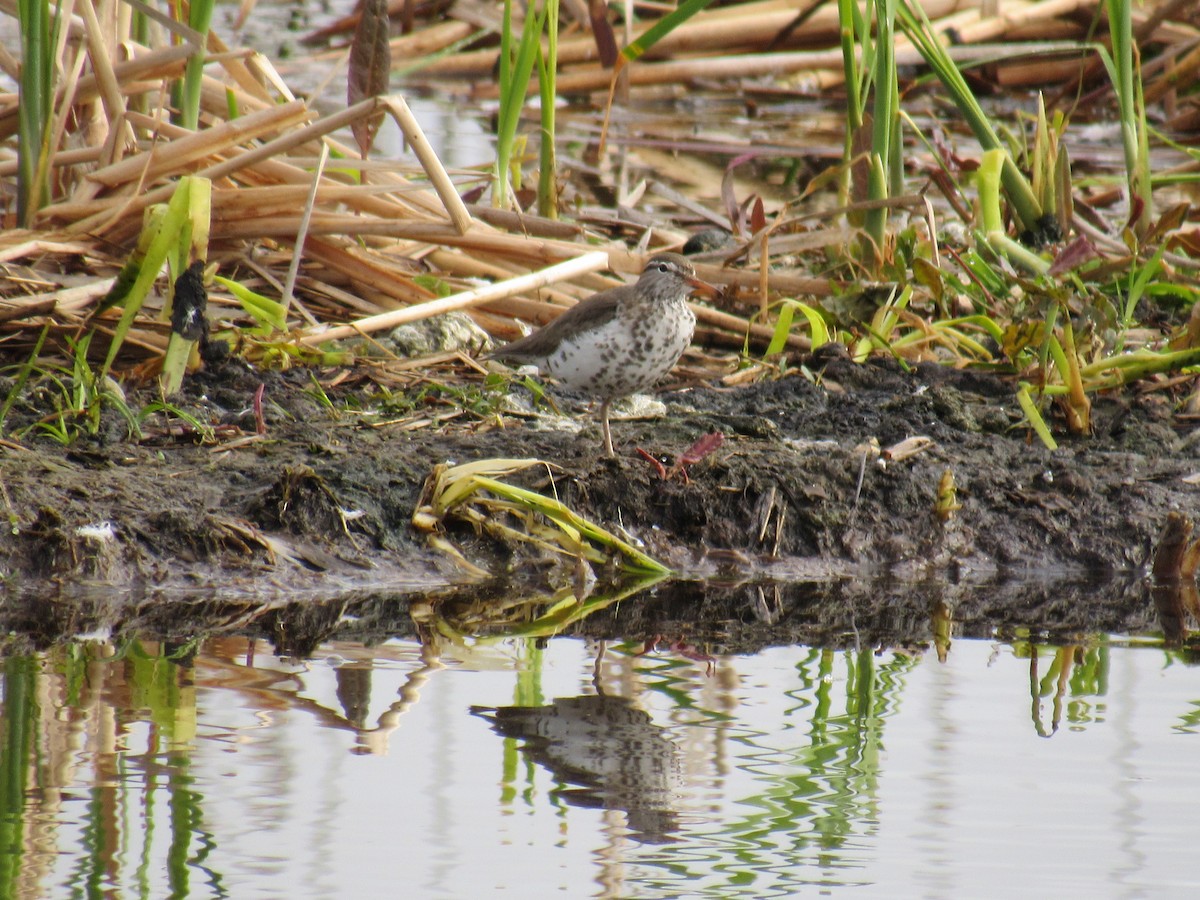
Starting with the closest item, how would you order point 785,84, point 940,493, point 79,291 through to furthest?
point 940,493, point 79,291, point 785,84

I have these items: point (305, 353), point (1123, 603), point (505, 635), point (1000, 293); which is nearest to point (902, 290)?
point (1000, 293)

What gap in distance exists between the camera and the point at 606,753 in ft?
9.75

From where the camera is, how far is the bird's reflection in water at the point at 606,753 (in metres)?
2.71

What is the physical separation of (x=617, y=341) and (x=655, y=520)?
558mm

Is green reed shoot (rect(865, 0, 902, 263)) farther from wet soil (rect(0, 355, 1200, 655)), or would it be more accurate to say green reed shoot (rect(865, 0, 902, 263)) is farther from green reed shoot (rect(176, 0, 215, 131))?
green reed shoot (rect(176, 0, 215, 131))

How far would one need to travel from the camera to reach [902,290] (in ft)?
18.7

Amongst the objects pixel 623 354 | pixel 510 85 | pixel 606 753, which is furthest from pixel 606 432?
pixel 606 753

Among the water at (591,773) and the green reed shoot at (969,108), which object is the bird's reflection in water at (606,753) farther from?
the green reed shoot at (969,108)

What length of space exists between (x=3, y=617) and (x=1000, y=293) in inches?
142

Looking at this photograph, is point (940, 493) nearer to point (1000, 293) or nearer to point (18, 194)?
point (1000, 293)

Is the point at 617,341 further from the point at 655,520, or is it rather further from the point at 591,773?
the point at 591,773

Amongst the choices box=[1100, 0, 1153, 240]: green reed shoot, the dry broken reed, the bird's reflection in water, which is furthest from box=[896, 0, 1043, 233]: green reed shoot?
the bird's reflection in water

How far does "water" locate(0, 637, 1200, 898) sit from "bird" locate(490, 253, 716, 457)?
1.28 m

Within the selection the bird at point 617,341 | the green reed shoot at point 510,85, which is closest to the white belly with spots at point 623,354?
the bird at point 617,341
